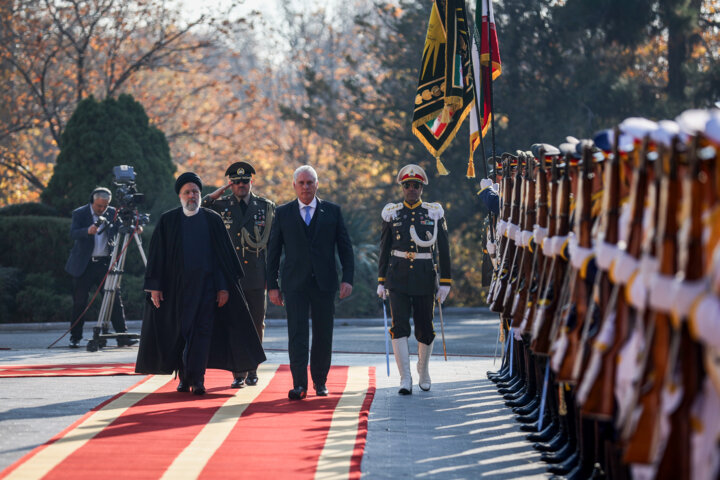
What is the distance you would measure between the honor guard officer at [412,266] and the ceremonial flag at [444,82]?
2.14m

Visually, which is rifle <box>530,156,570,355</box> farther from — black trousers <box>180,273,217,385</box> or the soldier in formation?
black trousers <box>180,273,217,385</box>

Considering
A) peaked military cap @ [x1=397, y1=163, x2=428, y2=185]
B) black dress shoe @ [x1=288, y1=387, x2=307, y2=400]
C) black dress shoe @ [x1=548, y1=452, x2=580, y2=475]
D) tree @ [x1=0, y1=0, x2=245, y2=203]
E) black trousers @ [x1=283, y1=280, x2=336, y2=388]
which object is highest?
tree @ [x1=0, y1=0, x2=245, y2=203]

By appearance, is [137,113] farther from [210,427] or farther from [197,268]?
[210,427]

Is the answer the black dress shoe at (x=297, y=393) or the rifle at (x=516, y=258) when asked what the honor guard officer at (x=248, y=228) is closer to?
the black dress shoe at (x=297, y=393)

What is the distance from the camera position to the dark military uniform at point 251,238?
12.1m

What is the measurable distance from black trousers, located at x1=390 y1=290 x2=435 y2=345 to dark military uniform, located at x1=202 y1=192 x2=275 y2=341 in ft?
4.93

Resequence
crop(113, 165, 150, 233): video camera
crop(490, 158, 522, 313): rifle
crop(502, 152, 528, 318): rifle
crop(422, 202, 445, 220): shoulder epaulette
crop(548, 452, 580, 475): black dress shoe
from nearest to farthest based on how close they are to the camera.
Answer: crop(548, 452, 580, 475): black dress shoe
crop(502, 152, 528, 318): rifle
crop(490, 158, 522, 313): rifle
crop(422, 202, 445, 220): shoulder epaulette
crop(113, 165, 150, 233): video camera

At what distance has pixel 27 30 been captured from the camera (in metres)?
31.3

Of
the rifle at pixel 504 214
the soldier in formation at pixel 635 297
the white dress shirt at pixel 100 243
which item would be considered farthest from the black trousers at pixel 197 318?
the white dress shirt at pixel 100 243

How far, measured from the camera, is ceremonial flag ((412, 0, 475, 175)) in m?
13.5

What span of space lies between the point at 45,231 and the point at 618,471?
58.7ft

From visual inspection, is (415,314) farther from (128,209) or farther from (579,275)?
(128,209)

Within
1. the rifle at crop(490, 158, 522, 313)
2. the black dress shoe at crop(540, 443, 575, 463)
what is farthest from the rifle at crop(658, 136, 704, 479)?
the rifle at crop(490, 158, 522, 313)

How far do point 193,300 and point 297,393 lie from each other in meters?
1.35
